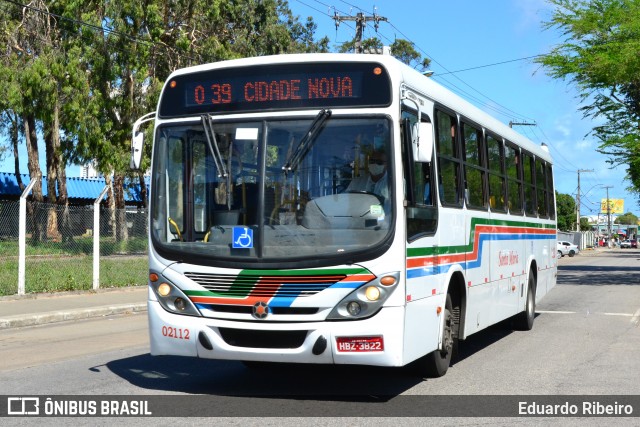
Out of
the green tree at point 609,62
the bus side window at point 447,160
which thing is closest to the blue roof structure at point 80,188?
the green tree at point 609,62

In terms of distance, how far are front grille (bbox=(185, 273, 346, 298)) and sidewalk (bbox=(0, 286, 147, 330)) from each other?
8.37 m

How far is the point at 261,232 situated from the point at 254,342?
937mm

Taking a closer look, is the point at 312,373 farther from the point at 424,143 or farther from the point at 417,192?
the point at 424,143

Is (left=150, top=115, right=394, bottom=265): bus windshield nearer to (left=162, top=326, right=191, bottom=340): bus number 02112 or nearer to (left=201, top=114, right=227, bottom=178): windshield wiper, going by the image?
(left=201, top=114, right=227, bottom=178): windshield wiper

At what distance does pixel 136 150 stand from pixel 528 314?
26.3 feet

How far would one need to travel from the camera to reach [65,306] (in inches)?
706

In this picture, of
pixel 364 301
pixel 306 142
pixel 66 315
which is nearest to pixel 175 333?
pixel 364 301

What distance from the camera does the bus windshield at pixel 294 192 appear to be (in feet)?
25.4

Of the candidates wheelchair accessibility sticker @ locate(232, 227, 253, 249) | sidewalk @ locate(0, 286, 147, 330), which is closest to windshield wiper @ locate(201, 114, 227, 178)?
wheelchair accessibility sticker @ locate(232, 227, 253, 249)

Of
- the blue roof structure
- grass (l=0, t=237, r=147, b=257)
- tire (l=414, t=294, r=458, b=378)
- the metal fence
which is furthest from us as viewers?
the blue roof structure

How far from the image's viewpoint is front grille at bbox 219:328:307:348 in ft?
25.2

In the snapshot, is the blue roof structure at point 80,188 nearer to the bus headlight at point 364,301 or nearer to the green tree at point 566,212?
the bus headlight at point 364,301

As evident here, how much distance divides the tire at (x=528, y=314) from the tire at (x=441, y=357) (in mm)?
4991

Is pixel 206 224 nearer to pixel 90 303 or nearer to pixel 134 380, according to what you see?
pixel 134 380
